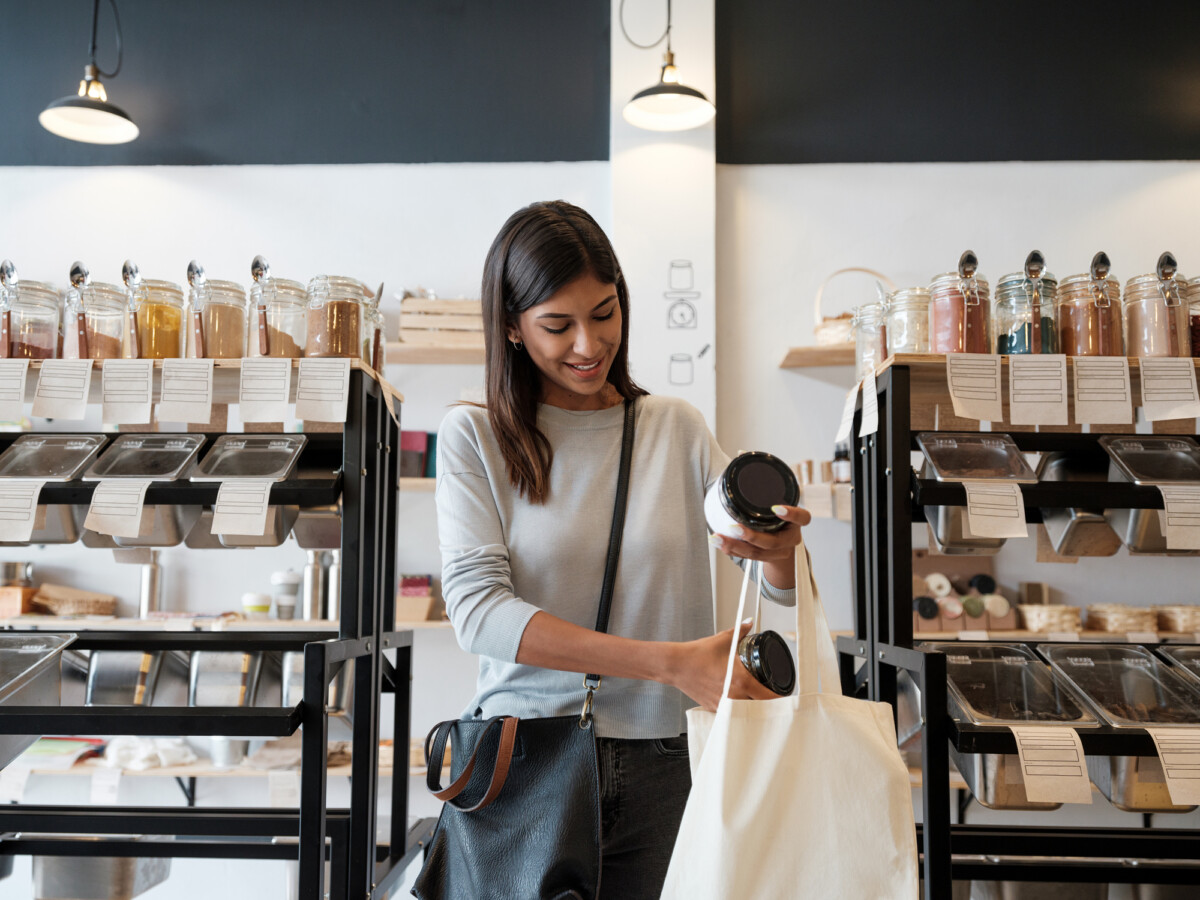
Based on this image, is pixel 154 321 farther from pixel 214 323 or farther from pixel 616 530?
pixel 616 530

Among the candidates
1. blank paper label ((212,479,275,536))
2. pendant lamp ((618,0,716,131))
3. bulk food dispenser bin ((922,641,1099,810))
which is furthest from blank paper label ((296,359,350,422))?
pendant lamp ((618,0,716,131))

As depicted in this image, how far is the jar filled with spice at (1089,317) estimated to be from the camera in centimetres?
161

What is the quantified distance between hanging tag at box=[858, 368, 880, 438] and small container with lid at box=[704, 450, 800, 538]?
2.25ft

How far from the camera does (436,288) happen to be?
3541 millimetres

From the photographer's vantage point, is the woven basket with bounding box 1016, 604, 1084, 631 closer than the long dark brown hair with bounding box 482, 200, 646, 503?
No

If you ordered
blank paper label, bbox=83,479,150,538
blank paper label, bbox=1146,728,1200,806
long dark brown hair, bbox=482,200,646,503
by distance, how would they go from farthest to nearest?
blank paper label, bbox=83,479,150,538
blank paper label, bbox=1146,728,1200,806
long dark brown hair, bbox=482,200,646,503

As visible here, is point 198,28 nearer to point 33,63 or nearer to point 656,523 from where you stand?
point 33,63

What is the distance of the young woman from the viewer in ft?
3.80

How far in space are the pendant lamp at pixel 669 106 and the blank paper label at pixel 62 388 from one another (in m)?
2.12

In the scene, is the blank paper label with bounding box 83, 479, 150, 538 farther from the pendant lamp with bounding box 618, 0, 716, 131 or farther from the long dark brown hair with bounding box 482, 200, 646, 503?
the pendant lamp with bounding box 618, 0, 716, 131

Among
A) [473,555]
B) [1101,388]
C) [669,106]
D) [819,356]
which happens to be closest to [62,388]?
[473,555]

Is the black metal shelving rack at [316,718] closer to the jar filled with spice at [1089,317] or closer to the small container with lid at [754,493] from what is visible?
the small container with lid at [754,493]

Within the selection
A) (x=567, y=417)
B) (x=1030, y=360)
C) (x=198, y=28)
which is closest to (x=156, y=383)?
(x=567, y=417)

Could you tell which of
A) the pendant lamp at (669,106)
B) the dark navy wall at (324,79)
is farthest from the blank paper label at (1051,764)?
the dark navy wall at (324,79)
